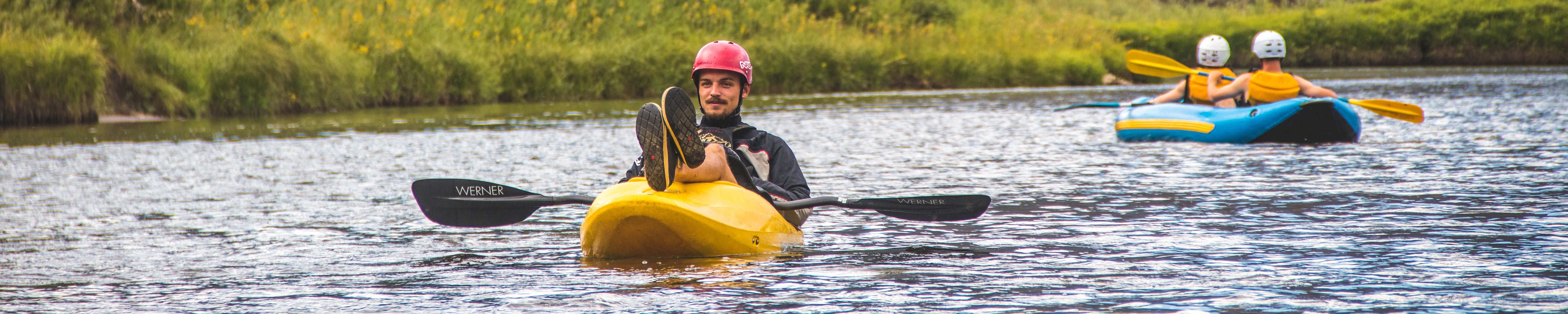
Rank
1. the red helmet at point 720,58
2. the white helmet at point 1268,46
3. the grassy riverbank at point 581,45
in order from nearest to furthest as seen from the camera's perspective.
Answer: the red helmet at point 720,58 < the white helmet at point 1268,46 < the grassy riverbank at point 581,45

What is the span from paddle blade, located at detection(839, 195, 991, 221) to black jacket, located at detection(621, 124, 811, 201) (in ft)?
0.68

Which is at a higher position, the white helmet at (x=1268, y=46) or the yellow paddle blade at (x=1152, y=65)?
the white helmet at (x=1268, y=46)

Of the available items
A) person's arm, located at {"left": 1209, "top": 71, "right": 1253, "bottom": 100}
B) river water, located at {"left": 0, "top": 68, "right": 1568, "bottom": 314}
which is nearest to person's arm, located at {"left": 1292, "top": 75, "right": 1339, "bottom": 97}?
person's arm, located at {"left": 1209, "top": 71, "right": 1253, "bottom": 100}

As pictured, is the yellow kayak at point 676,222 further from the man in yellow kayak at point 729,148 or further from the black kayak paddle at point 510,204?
the black kayak paddle at point 510,204

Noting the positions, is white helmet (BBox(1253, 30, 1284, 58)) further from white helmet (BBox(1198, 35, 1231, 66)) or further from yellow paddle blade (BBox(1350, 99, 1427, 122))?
yellow paddle blade (BBox(1350, 99, 1427, 122))

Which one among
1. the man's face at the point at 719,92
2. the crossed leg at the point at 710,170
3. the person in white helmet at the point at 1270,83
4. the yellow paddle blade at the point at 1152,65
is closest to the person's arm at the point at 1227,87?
the person in white helmet at the point at 1270,83

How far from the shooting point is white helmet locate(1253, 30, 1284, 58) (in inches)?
425

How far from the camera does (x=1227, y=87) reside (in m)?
11.1

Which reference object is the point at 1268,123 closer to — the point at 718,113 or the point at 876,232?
the point at 876,232

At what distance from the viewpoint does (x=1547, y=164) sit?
794cm

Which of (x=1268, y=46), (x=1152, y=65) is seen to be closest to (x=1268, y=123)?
(x=1268, y=46)

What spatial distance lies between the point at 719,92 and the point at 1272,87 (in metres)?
6.89

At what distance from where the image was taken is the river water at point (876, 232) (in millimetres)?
3850

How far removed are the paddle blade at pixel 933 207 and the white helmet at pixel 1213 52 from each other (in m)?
6.69
